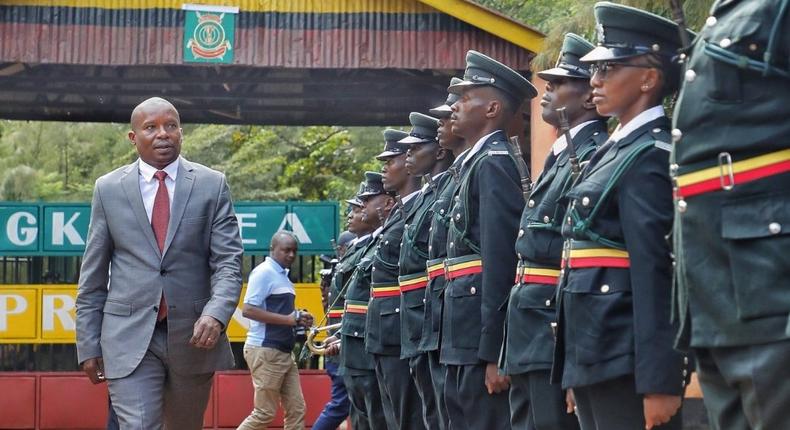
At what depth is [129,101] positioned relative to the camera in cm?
1631

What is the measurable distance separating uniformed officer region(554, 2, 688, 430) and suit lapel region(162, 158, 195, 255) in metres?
2.54

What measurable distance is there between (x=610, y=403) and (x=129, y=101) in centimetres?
1216

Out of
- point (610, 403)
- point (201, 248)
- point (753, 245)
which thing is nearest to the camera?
point (753, 245)

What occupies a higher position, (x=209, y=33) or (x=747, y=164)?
(x=209, y=33)

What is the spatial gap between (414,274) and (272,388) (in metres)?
5.44

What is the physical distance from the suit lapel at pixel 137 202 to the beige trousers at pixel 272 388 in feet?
21.1

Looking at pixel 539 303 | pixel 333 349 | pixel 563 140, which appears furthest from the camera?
pixel 333 349

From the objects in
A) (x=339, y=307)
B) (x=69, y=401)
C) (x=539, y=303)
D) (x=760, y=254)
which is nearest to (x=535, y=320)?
(x=539, y=303)

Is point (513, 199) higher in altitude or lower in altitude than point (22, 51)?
lower

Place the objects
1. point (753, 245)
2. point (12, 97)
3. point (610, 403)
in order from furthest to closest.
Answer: point (12, 97) → point (610, 403) → point (753, 245)

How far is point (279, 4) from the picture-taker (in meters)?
13.5

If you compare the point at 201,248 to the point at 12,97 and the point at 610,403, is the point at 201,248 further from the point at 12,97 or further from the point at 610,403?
the point at 12,97

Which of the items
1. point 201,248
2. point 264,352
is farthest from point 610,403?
point 264,352

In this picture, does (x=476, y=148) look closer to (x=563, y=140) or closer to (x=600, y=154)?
(x=563, y=140)
